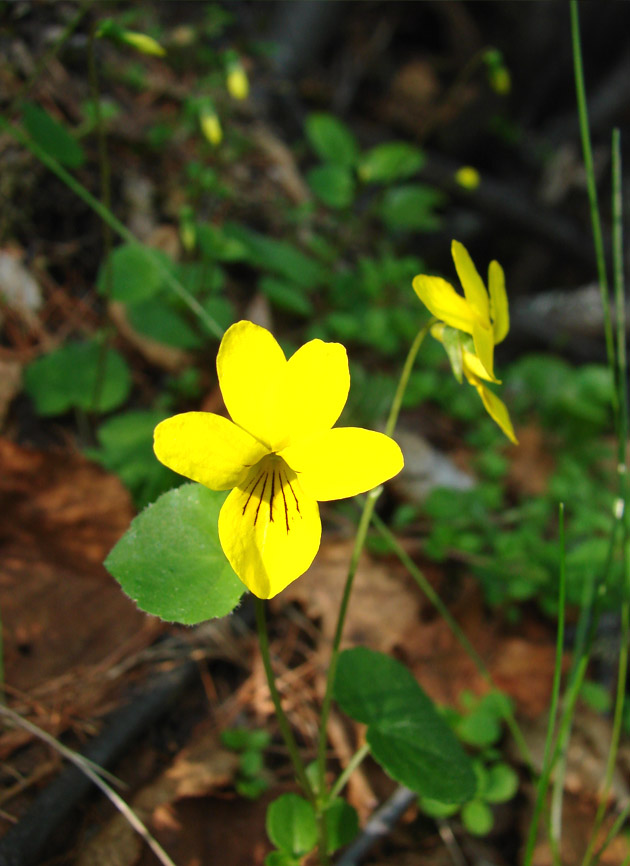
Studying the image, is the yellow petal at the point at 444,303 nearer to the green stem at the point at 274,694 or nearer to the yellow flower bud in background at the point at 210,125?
the green stem at the point at 274,694

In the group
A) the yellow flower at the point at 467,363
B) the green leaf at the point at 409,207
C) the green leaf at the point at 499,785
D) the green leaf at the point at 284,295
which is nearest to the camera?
the yellow flower at the point at 467,363

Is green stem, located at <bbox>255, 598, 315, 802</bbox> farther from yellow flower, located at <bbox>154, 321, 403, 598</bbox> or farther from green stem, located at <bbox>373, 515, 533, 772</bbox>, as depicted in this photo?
green stem, located at <bbox>373, 515, 533, 772</bbox>

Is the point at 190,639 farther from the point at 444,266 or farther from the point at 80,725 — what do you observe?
the point at 444,266

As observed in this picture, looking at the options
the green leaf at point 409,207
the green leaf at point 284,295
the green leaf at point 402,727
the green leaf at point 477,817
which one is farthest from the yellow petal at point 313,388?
the green leaf at point 409,207

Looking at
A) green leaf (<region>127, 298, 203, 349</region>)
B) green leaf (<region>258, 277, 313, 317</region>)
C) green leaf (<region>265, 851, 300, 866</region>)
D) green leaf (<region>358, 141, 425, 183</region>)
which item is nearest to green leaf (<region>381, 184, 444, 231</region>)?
green leaf (<region>358, 141, 425, 183</region>)

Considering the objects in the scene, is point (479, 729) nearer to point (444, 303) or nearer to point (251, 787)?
point (251, 787)
